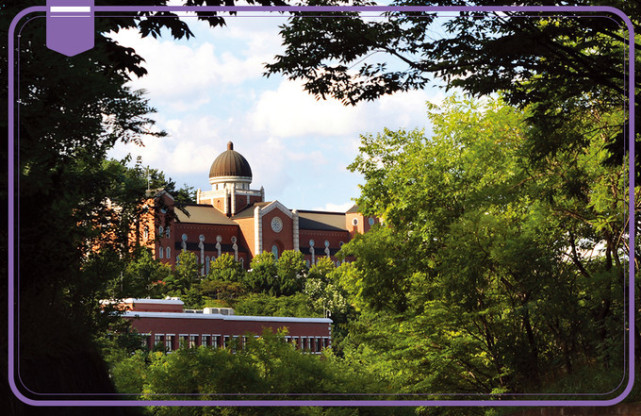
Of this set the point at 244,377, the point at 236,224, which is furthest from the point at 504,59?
the point at 244,377

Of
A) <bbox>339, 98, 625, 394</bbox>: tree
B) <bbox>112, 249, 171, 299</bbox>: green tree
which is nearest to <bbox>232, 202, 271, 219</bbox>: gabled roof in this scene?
<bbox>339, 98, 625, 394</bbox>: tree

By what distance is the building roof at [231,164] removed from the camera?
17.1ft

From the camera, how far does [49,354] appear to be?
6.96 meters

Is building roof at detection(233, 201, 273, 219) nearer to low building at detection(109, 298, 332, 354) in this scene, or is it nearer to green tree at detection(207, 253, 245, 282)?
green tree at detection(207, 253, 245, 282)

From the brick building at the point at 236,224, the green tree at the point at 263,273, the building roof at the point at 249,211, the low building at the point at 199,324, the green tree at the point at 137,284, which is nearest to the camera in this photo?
the brick building at the point at 236,224

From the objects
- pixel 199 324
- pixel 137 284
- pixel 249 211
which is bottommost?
pixel 199 324

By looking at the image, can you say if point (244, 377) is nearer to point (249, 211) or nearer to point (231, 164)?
point (249, 211)

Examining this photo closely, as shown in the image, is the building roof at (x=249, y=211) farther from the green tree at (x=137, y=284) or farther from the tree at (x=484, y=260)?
the green tree at (x=137, y=284)

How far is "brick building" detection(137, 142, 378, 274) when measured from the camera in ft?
18.2

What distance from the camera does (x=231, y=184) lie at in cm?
563

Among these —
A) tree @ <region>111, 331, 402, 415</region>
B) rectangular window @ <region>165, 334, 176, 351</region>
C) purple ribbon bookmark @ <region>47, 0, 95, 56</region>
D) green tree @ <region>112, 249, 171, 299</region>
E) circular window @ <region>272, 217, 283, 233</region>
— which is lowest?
tree @ <region>111, 331, 402, 415</region>

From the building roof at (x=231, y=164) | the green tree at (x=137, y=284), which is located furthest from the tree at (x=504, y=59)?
the green tree at (x=137, y=284)

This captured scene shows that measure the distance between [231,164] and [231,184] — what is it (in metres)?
0.34

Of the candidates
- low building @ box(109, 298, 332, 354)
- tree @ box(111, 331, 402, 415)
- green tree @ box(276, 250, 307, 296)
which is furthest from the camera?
tree @ box(111, 331, 402, 415)
